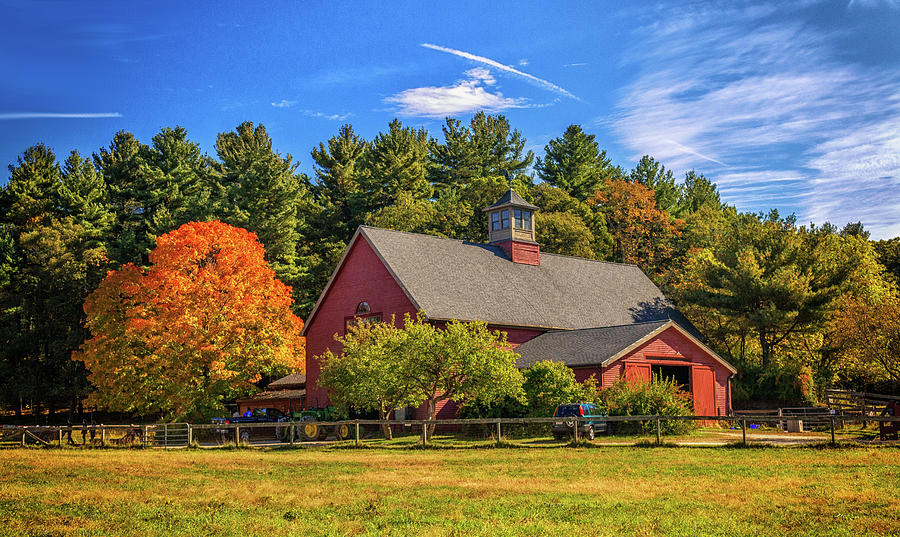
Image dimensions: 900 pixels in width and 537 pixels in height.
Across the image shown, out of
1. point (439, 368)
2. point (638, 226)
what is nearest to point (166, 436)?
point (439, 368)

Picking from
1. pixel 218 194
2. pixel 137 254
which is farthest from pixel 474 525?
pixel 218 194

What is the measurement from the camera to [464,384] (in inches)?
1318

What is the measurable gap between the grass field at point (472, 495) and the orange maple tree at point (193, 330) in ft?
64.6

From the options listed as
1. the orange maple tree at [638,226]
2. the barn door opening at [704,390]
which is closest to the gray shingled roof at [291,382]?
the barn door opening at [704,390]

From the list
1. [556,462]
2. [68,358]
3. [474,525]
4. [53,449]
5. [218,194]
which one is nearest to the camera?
[474,525]

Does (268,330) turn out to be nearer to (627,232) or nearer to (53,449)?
(53,449)

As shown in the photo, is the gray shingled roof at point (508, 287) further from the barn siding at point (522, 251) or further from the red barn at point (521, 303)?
the barn siding at point (522, 251)

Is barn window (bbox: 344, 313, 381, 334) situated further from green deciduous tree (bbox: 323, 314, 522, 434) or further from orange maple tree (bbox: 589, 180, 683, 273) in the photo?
orange maple tree (bbox: 589, 180, 683, 273)

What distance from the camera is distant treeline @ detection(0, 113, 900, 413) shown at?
47.8m

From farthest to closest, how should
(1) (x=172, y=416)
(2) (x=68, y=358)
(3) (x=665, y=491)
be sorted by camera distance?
(2) (x=68, y=358)
(1) (x=172, y=416)
(3) (x=665, y=491)

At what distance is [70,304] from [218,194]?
1499 cm

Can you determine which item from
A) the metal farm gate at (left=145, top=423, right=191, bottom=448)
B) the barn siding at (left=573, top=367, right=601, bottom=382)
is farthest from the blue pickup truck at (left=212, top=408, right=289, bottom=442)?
the barn siding at (left=573, top=367, right=601, bottom=382)

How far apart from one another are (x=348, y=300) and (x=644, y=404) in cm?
1891

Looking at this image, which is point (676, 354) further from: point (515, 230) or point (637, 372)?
point (515, 230)
